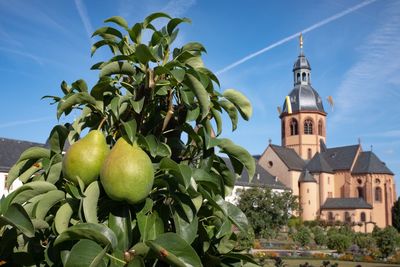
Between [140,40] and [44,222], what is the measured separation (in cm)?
104

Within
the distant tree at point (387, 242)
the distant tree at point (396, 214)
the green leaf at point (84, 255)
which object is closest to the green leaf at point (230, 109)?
the green leaf at point (84, 255)

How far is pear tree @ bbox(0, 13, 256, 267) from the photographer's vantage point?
1.83 metres

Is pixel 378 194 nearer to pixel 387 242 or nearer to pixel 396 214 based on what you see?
pixel 396 214

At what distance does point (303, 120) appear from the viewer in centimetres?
8212

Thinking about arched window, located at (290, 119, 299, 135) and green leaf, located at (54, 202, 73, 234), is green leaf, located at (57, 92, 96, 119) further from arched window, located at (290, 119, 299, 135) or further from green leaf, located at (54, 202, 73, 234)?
arched window, located at (290, 119, 299, 135)

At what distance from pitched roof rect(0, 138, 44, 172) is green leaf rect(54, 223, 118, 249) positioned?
45.7 m

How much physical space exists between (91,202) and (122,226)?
0.56ft

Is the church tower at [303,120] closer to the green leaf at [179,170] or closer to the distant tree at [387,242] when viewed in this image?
the distant tree at [387,242]

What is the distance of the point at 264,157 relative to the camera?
254 ft

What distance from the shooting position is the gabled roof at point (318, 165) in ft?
251

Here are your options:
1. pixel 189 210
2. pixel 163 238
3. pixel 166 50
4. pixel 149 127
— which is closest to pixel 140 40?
pixel 166 50

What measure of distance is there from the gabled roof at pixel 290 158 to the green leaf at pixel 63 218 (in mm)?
73571

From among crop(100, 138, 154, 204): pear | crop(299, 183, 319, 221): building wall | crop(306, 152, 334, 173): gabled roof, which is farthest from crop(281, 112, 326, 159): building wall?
crop(100, 138, 154, 204): pear

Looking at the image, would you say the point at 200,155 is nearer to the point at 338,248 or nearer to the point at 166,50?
the point at 166,50
